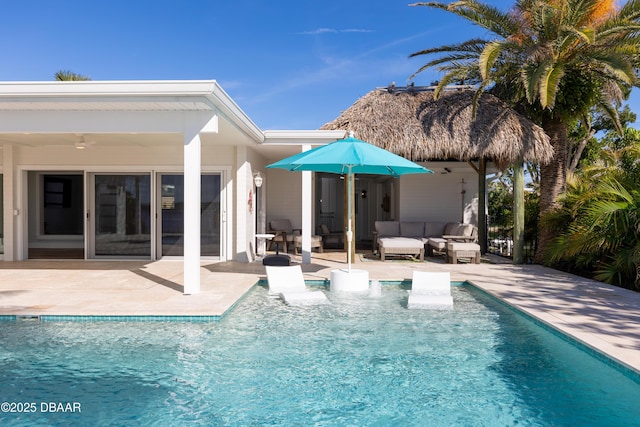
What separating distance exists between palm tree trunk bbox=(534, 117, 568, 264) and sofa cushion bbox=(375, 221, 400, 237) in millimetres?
3951

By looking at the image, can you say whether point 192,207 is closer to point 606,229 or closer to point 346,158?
point 346,158

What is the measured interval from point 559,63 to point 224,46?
1508 cm

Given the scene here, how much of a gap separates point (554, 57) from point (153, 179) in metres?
10.1

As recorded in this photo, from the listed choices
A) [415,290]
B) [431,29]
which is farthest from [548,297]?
[431,29]

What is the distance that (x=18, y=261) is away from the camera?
11797 mm

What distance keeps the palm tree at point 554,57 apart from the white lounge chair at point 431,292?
4.89 m

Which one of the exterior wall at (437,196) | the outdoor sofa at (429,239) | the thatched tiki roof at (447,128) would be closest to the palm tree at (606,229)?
the thatched tiki roof at (447,128)

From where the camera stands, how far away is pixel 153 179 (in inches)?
472

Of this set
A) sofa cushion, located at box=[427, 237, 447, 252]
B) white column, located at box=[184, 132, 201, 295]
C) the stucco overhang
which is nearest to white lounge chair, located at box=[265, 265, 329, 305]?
white column, located at box=[184, 132, 201, 295]

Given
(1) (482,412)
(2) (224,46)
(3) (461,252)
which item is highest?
(2) (224,46)

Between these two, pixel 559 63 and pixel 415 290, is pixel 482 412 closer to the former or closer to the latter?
pixel 415 290

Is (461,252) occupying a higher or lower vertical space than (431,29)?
lower

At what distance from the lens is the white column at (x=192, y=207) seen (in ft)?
23.9

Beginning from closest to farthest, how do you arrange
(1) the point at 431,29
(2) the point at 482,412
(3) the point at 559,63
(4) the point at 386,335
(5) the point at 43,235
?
1. (2) the point at 482,412
2. (4) the point at 386,335
3. (3) the point at 559,63
4. (5) the point at 43,235
5. (1) the point at 431,29
